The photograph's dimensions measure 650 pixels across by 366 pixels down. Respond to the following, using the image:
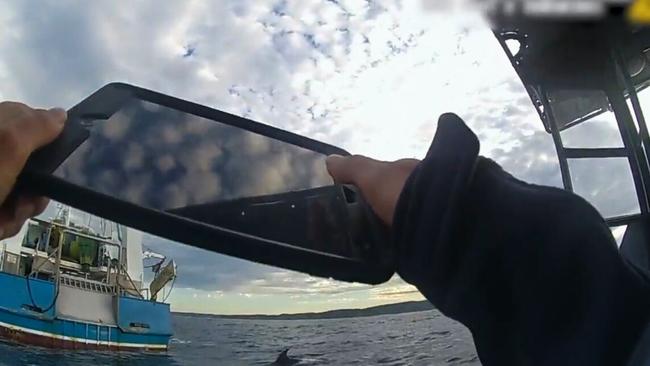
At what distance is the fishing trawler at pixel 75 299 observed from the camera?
5.00 meters

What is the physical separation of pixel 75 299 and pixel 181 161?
600 cm

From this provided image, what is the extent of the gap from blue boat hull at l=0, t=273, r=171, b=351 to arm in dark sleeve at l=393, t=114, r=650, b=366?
535cm

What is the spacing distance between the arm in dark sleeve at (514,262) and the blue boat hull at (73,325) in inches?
211

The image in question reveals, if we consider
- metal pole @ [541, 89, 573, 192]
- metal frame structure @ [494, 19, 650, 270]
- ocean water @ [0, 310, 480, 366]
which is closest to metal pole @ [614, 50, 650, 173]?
metal frame structure @ [494, 19, 650, 270]

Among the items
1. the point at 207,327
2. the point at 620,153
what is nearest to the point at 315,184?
the point at 620,153

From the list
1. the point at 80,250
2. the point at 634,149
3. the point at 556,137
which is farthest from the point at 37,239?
the point at 634,149

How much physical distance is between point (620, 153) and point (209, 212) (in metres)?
1.13

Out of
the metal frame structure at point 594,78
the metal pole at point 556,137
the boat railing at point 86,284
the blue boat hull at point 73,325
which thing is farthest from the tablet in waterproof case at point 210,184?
the boat railing at point 86,284

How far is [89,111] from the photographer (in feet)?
0.99

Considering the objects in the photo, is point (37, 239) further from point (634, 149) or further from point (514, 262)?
point (514, 262)

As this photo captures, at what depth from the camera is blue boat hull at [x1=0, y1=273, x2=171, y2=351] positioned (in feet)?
16.3

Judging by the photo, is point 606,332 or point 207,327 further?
point 207,327

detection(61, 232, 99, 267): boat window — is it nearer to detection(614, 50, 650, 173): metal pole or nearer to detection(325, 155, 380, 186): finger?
detection(614, 50, 650, 173): metal pole

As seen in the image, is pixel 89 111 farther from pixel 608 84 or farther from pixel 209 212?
pixel 608 84
